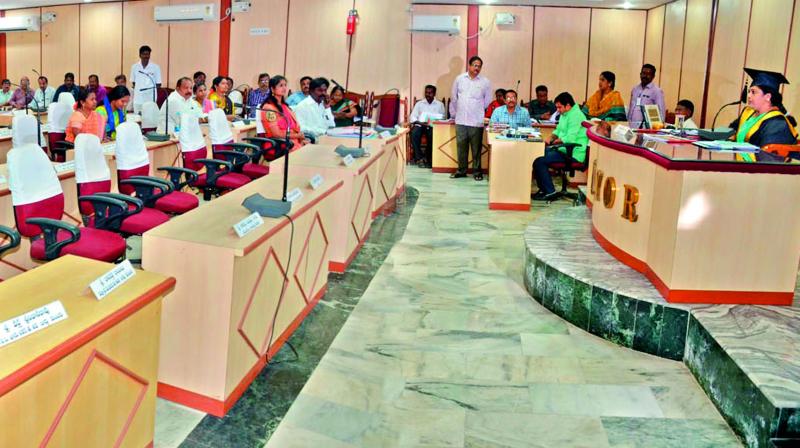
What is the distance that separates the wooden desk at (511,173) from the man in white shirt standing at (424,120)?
3.05 m

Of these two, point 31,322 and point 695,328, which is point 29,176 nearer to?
point 31,322

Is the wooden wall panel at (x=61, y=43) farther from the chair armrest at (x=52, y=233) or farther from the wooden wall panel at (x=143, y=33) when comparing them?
the chair armrest at (x=52, y=233)

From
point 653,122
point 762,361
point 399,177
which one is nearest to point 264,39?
point 399,177

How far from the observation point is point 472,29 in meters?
10.6

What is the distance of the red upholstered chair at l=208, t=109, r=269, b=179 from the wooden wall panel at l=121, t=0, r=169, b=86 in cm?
707

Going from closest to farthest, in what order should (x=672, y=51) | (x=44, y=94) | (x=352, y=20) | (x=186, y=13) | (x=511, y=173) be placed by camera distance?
(x=511, y=173), (x=672, y=51), (x=352, y=20), (x=186, y=13), (x=44, y=94)

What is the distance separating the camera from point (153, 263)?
2662 millimetres

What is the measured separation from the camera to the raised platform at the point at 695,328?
103 inches

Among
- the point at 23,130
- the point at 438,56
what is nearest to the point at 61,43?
the point at 438,56

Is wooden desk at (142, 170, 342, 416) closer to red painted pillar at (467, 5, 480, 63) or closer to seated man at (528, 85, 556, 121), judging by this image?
seated man at (528, 85, 556, 121)

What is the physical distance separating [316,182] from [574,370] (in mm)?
1738

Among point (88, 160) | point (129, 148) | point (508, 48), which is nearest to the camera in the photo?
point (88, 160)

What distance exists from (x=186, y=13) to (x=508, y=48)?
5.51 meters

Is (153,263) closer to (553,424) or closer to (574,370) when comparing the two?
(553,424)
